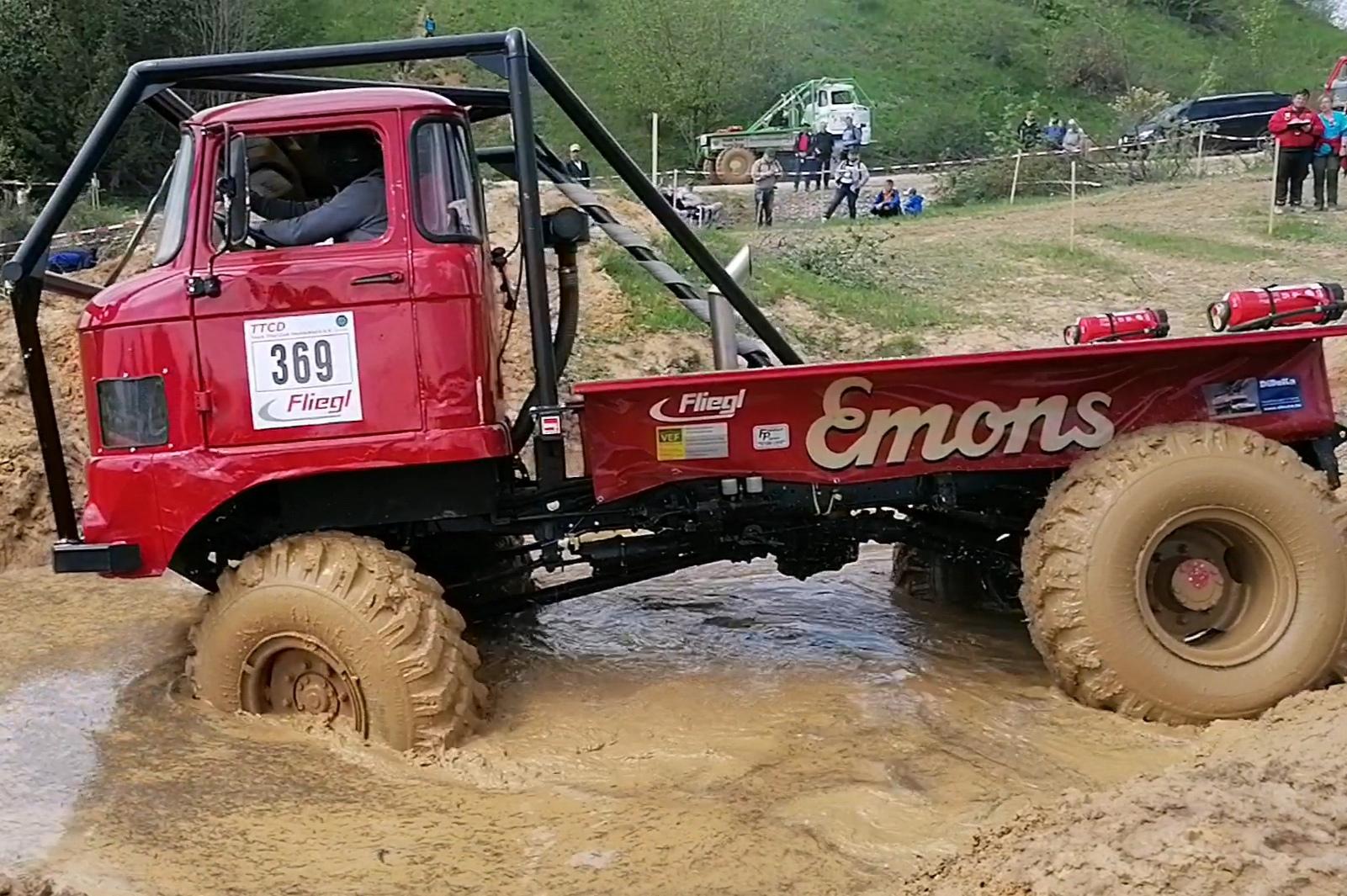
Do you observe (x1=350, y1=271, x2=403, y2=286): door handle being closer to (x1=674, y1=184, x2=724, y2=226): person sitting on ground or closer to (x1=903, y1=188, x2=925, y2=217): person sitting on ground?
(x1=674, y1=184, x2=724, y2=226): person sitting on ground

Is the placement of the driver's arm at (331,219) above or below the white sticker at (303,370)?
above

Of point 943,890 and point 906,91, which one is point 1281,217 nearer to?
point 943,890

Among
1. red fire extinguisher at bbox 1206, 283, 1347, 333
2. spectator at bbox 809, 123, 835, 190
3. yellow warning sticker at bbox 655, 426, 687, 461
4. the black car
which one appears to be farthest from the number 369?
the black car

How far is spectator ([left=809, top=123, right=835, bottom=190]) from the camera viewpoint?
1119 inches

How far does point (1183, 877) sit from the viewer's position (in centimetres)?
320

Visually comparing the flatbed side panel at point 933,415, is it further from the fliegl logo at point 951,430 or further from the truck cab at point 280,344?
the truck cab at point 280,344

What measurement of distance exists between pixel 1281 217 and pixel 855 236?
6783 mm

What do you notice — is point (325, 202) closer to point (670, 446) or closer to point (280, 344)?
point (280, 344)

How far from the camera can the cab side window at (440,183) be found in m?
→ 4.99

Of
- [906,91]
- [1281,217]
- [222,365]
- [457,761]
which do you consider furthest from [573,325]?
[906,91]

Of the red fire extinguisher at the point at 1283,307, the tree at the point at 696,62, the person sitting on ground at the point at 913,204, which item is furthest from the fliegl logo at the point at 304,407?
the tree at the point at 696,62

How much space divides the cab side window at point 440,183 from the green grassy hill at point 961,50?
33.3 m

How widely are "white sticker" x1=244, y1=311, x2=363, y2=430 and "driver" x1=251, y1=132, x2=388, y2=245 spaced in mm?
331

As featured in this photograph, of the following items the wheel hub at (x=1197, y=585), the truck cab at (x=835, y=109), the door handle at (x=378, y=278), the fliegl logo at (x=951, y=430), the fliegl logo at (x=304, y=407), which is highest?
the truck cab at (x=835, y=109)
